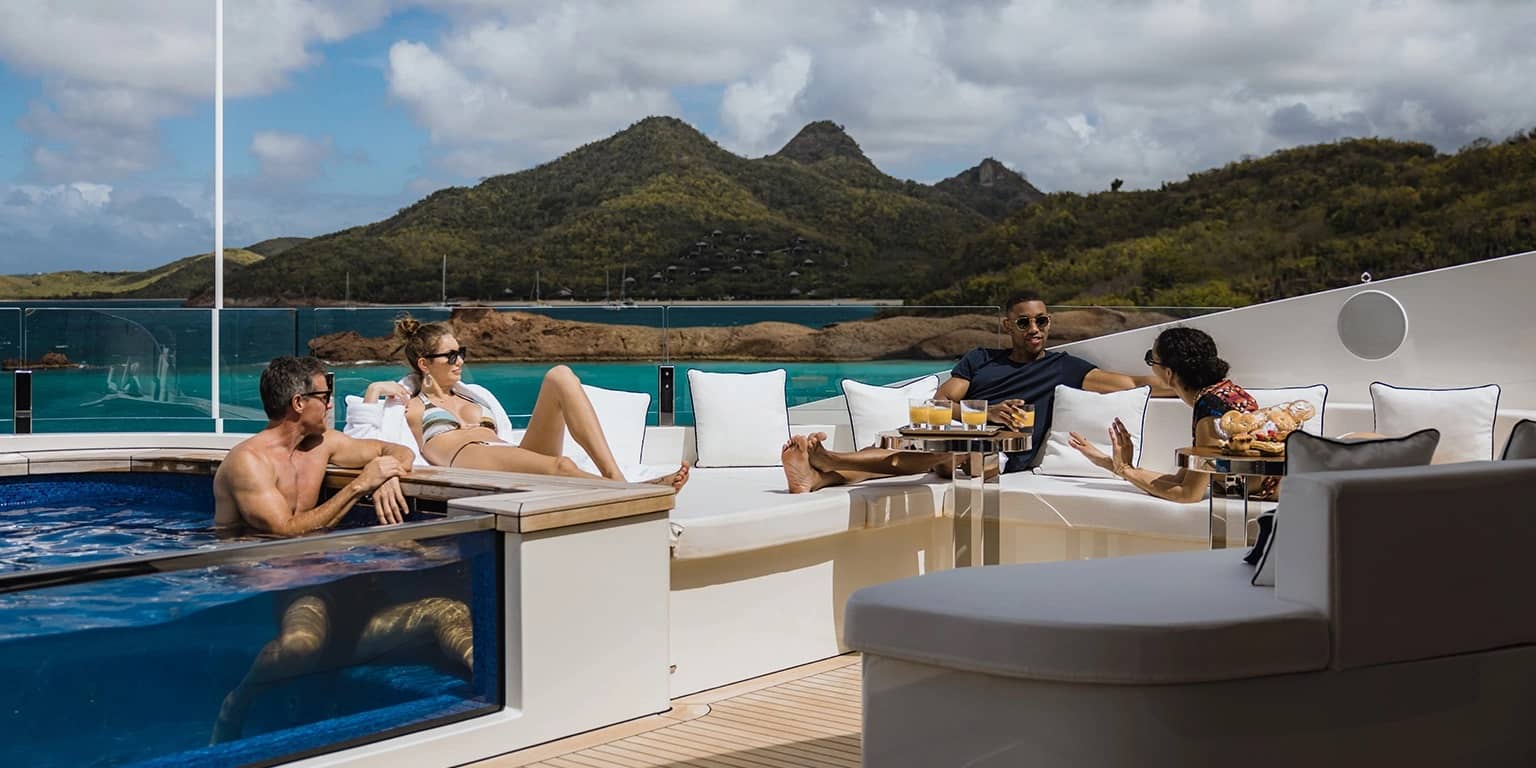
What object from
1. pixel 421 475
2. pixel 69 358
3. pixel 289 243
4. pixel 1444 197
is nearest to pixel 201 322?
pixel 69 358

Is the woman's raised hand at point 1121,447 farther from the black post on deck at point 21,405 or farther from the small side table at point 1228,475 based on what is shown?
the black post on deck at point 21,405

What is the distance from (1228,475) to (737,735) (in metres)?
1.57

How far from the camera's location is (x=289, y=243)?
33688mm

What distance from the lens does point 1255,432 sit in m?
3.66

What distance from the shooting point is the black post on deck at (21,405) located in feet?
21.3

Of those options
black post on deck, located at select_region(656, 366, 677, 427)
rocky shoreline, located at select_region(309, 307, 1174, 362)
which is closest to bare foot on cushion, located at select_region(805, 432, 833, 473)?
black post on deck, located at select_region(656, 366, 677, 427)

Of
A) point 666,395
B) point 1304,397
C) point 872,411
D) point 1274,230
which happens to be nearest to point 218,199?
point 666,395

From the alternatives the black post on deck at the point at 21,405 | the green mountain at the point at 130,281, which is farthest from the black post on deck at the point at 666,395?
the green mountain at the point at 130,281

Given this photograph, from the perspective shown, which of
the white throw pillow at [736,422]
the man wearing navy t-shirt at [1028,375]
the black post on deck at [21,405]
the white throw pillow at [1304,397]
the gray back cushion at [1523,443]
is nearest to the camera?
the gray back cushion at [1523,443]

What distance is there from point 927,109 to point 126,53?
22.0m

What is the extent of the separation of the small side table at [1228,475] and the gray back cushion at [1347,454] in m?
0.69

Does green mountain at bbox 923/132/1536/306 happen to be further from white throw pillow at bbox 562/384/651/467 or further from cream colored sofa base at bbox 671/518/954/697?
cream colored sofa base at bbox 671/518/954/697

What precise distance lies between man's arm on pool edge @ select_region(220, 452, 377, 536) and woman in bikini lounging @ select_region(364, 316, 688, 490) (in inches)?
25.2

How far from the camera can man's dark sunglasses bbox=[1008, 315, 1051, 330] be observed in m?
5.50
